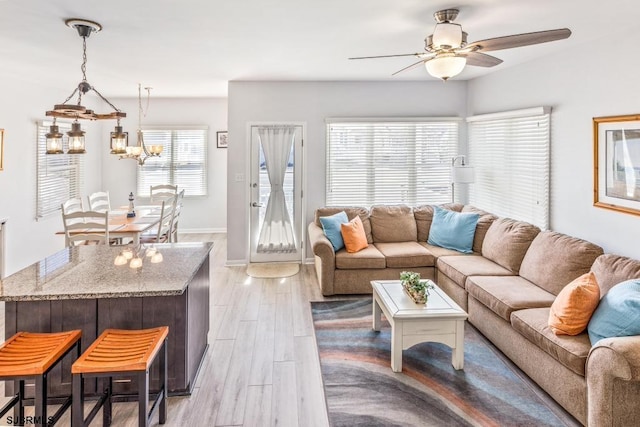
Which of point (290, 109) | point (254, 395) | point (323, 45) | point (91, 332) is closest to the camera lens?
point (91, 332)

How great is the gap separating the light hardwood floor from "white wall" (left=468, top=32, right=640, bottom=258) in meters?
2.74

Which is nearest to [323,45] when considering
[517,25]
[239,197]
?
[517,25]

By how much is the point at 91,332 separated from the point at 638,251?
403 cm

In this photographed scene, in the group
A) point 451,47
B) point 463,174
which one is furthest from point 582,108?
point 451,47

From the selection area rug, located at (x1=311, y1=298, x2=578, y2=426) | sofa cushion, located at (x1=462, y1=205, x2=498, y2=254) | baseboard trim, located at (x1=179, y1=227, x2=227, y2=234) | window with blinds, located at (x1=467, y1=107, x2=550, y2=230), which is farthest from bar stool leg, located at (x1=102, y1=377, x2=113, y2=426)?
baseboard trim, located at (x1=179, y1=227, x2=227, y2=234)

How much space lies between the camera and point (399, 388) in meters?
2.87

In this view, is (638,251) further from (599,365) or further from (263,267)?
(263,267)

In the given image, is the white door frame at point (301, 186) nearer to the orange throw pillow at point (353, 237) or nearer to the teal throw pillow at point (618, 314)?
the orange throw pillow at point (353, 237)

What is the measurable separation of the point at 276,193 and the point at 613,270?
424 cm

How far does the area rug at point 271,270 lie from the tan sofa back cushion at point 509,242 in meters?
2.59

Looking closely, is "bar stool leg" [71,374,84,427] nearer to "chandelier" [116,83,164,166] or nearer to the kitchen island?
the kitchen island

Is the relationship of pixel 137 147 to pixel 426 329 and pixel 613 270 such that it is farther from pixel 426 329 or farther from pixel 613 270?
pixel 613 270

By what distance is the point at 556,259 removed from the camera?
3.58 metres

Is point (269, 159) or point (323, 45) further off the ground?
point (323, 45)
